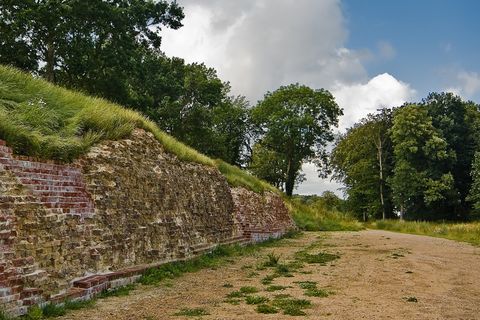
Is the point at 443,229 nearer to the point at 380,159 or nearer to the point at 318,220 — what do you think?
the point at 318,220

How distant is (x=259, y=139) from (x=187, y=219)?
43009 mm

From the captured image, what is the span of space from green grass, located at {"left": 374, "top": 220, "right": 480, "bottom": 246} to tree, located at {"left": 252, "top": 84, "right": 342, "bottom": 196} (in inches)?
499

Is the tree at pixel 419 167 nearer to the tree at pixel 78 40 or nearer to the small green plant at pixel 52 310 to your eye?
the tree at pixel 78 40

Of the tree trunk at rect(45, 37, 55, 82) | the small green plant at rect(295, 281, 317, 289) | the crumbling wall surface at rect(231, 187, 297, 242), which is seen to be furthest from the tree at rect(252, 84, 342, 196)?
the small green plant at rect(295, 281, 317, 289)

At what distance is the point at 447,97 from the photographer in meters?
51.3

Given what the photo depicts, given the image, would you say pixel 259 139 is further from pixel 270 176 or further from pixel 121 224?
pixel 121 224

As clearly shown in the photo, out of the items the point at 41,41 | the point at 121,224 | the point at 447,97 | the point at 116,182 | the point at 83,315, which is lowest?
the point at 83,315

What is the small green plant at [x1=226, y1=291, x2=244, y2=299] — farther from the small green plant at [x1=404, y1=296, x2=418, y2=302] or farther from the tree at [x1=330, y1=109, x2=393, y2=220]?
the tree at [x1=330, y1=109, x2=393, y2=220]

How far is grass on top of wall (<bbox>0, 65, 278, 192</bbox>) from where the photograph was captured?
789cm

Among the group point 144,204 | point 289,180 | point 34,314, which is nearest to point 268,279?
point 144,204

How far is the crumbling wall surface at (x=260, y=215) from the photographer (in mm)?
20062

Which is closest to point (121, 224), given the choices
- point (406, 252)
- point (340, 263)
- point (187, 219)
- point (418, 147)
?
point (187, 219)

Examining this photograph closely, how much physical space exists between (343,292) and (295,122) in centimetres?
4081

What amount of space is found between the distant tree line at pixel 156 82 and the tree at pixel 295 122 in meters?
0.11
